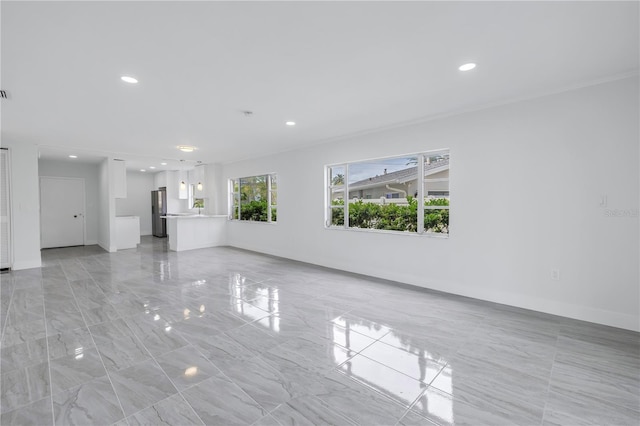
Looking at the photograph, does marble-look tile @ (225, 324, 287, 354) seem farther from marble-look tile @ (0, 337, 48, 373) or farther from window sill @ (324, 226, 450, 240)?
window sill @ (324, 226, 450, 240)

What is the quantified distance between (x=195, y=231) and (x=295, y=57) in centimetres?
681

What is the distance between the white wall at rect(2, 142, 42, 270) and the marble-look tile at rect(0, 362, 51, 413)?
197 inches

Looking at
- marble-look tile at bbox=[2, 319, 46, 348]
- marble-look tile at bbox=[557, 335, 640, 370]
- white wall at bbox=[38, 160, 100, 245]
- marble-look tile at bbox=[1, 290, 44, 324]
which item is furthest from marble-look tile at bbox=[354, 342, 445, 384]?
white wall at bbox=[38, 160, 100, 245]

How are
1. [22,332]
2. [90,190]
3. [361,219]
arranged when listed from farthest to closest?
[90,190] → [361,219] → [22,332]

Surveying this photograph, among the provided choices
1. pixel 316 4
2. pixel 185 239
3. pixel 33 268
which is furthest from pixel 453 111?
pixel 33 268

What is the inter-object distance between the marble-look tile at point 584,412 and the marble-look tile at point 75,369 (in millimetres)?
3215

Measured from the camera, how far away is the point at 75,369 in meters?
2.30

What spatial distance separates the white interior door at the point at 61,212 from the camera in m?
8.16

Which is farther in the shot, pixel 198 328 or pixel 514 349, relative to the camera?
pixel 198 328

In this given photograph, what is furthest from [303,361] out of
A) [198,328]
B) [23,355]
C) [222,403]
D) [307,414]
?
[23,355]

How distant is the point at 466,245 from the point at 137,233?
8755 mm

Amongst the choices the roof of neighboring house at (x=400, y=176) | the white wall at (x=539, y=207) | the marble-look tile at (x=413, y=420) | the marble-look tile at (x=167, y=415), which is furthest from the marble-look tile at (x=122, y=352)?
the roof of neighboring house at (x=400, y=176)

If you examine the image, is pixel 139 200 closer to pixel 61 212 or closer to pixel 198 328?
pixel 61 212

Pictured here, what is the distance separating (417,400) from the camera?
1.96 m
